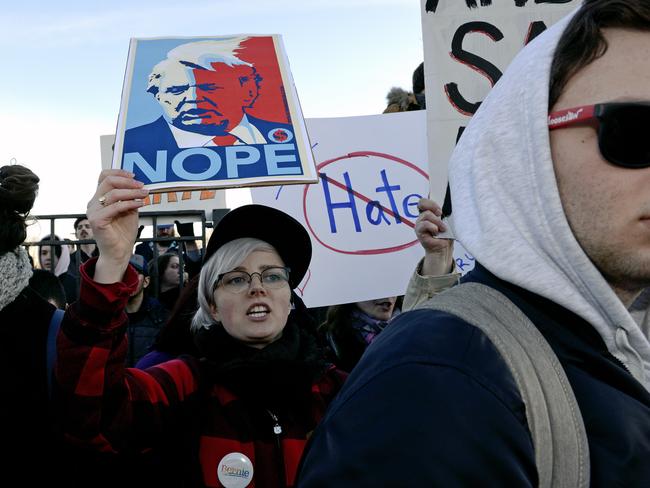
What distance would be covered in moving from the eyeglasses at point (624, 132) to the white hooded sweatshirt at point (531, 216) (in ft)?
0.27

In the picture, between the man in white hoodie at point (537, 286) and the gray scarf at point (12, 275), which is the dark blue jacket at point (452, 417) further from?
the gray scarf at point (12, 275)

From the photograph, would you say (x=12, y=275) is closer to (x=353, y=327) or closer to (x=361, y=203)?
(x=361, y=203)

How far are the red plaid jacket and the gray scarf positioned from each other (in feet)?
1.23

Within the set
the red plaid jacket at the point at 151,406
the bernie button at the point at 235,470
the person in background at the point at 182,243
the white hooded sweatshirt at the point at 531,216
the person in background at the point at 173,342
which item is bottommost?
the bernie button at the point at 235,470

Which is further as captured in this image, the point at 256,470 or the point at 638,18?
the point at 256,470

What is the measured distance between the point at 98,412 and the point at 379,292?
77.1 inches

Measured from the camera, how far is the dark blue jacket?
87 centimetres

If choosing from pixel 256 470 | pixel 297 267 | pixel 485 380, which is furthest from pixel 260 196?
pixel 485 380

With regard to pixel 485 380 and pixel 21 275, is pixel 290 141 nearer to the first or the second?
pixel 21 275

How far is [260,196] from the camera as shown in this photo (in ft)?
12.8

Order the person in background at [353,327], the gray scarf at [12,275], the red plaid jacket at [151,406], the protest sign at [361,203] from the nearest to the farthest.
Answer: the red plaid jacket at [151,406], the gray scarf at [12,275], the protest sign at [361,203], the person in background at [353,327]

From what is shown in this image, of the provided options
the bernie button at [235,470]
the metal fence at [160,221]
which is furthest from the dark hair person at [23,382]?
the metal fence at [160,221]

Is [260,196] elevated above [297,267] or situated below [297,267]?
above

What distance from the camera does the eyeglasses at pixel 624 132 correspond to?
113 cm
